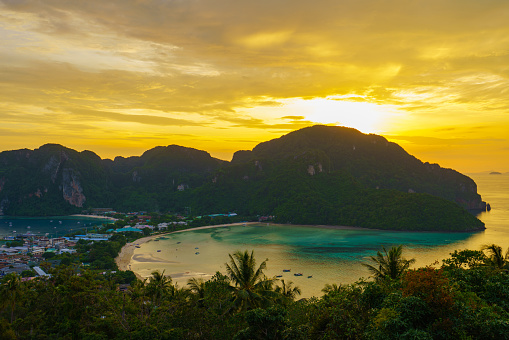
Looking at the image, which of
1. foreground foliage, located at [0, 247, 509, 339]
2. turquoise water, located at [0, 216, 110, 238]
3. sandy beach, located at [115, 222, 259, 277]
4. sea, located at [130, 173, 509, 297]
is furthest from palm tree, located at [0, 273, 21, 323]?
turquoise water, located at [0, 216, 110, 238]

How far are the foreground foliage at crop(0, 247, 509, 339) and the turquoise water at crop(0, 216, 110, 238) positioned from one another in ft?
293

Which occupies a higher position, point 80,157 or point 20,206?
point 80,157

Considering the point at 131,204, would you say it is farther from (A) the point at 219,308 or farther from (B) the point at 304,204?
(A) the point at 219,308

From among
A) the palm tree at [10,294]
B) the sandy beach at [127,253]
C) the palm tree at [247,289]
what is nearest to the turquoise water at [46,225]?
the sandy beach at [127,253]

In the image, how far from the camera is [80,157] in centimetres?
17050

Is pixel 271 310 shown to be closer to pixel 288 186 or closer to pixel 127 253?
pixel 127 253

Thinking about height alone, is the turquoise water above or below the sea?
below

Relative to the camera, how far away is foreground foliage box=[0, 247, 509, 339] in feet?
33.0

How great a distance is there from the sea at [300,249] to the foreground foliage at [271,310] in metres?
26.4

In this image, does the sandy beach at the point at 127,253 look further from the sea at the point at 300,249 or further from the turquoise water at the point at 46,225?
the turquoise water at the point at 46,225

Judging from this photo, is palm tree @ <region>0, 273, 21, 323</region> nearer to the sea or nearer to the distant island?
the sea

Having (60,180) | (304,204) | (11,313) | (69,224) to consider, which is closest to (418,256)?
(304,204)

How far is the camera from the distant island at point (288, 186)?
102m

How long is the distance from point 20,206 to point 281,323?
16470cm
